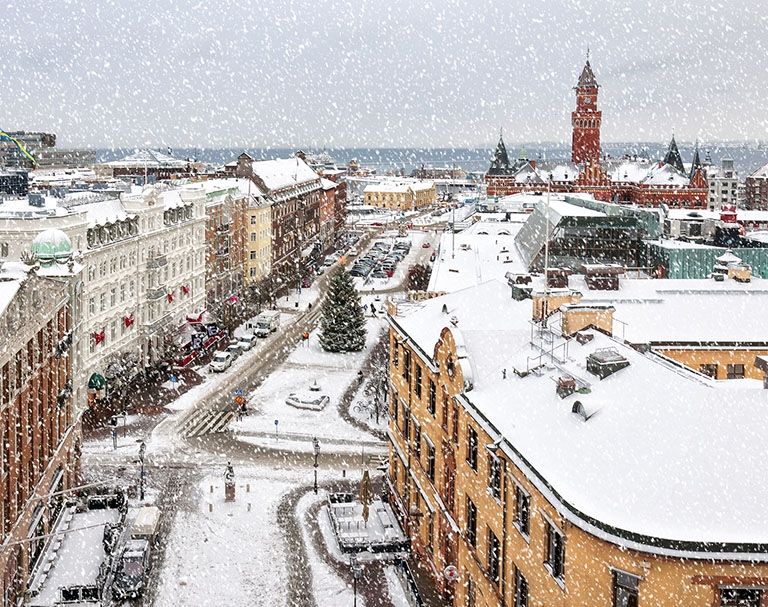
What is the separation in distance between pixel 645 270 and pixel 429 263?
223 ft

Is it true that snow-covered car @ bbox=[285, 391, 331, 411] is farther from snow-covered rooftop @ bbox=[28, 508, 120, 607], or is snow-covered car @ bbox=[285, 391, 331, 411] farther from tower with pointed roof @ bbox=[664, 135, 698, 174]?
tower with pointed roof @ bbox=[664, 135, 698, 174]

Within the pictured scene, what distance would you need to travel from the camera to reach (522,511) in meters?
26.7

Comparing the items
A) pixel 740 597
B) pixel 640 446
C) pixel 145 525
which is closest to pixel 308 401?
pixel 145 525

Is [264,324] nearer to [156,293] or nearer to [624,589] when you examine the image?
[156,293]

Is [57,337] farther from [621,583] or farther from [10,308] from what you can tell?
[621,583]

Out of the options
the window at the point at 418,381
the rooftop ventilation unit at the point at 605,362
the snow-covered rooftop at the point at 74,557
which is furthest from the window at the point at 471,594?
the snow-covered rooftop at the point at 74,557

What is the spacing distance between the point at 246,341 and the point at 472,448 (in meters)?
51.3

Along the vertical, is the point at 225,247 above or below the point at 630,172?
below

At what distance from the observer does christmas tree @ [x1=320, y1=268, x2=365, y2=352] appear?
259ft

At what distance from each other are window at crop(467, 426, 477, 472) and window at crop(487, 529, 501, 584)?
8.27 ft

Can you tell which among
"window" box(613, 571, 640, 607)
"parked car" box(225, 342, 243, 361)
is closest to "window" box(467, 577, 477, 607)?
"window" box(613, 571, 640, 607)

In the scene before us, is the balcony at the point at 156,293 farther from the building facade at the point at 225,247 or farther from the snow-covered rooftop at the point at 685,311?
the snow-covered rooftop at the point at 685,311

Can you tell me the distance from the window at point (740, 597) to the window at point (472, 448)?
39.0ft

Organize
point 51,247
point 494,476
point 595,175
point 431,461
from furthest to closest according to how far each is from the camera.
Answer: point 595,175, point 51,247, point 431,461, point 494,476
